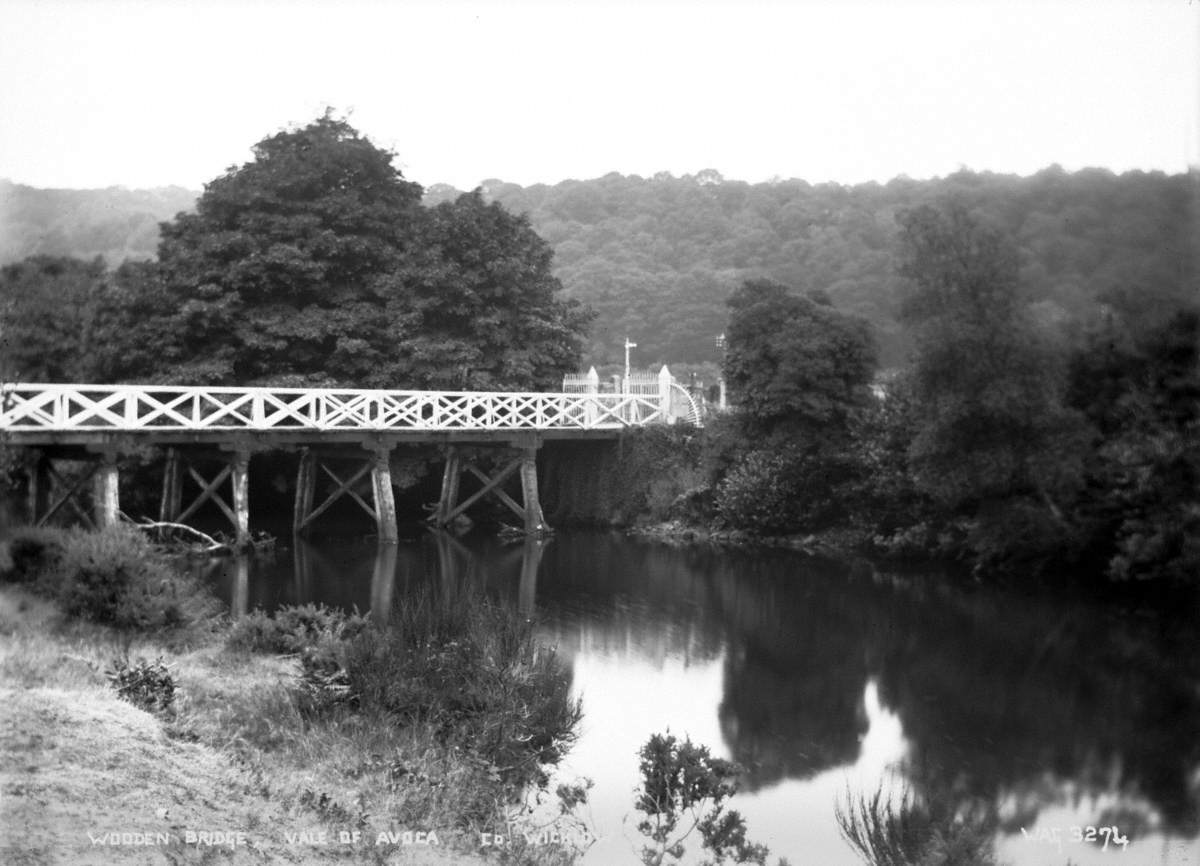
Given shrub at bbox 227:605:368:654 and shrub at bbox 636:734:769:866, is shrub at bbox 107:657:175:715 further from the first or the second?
shrub at bbox 636:734:769:866

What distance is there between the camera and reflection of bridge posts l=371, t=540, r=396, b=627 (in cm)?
1531

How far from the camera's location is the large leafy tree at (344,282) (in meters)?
27.1

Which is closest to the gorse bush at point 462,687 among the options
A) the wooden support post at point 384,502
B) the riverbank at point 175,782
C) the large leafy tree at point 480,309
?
the riverbank at point 175,782

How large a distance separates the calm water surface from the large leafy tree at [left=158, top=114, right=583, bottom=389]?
23.7 feet

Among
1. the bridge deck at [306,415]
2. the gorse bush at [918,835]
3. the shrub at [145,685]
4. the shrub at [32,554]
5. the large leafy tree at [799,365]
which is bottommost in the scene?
the gorse bush at [918,835]

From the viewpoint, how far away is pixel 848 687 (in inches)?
504

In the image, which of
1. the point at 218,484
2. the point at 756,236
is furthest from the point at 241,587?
the point at 756,236

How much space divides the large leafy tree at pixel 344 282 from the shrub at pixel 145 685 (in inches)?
706

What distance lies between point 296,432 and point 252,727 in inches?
565

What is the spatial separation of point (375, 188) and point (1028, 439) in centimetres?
1827

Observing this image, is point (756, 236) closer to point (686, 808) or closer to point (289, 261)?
point (289, 261)

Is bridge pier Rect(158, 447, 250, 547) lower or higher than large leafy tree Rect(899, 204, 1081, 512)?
lower

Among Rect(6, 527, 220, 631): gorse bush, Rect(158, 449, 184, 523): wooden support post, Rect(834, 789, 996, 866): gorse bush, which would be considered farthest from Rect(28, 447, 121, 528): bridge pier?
Rect(834, 789, 996, 866): gorse bush

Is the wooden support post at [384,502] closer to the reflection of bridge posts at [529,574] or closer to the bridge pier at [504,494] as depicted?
the bridge pier at [504,494]
